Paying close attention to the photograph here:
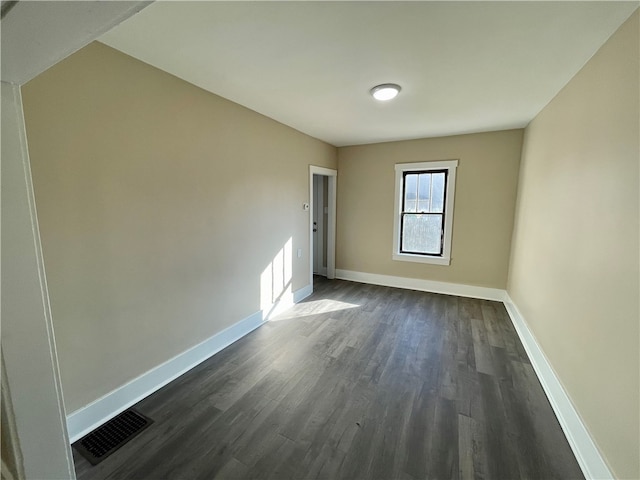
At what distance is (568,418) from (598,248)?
1.13 m

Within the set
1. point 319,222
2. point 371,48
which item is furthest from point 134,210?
point 319,222

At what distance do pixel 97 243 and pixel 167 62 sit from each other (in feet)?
4.38

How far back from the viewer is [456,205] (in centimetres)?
427

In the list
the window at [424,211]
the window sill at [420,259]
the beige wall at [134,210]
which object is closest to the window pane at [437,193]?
the window at [424,211]

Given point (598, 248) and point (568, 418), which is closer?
point (598, 248)

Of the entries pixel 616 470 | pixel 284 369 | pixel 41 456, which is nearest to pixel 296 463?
pixel 284 369

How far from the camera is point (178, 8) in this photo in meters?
1.43

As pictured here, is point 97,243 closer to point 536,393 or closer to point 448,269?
point 536,393

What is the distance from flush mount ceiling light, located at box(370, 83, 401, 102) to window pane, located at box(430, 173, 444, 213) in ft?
7.33

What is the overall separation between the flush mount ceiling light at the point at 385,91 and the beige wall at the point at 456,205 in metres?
2.12

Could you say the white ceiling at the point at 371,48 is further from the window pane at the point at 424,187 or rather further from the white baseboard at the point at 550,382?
the white baseboard at the point at 550,382

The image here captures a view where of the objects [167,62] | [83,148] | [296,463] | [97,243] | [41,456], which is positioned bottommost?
[296,463]

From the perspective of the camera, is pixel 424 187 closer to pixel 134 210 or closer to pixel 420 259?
pixel 420 259

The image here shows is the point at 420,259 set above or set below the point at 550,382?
above
